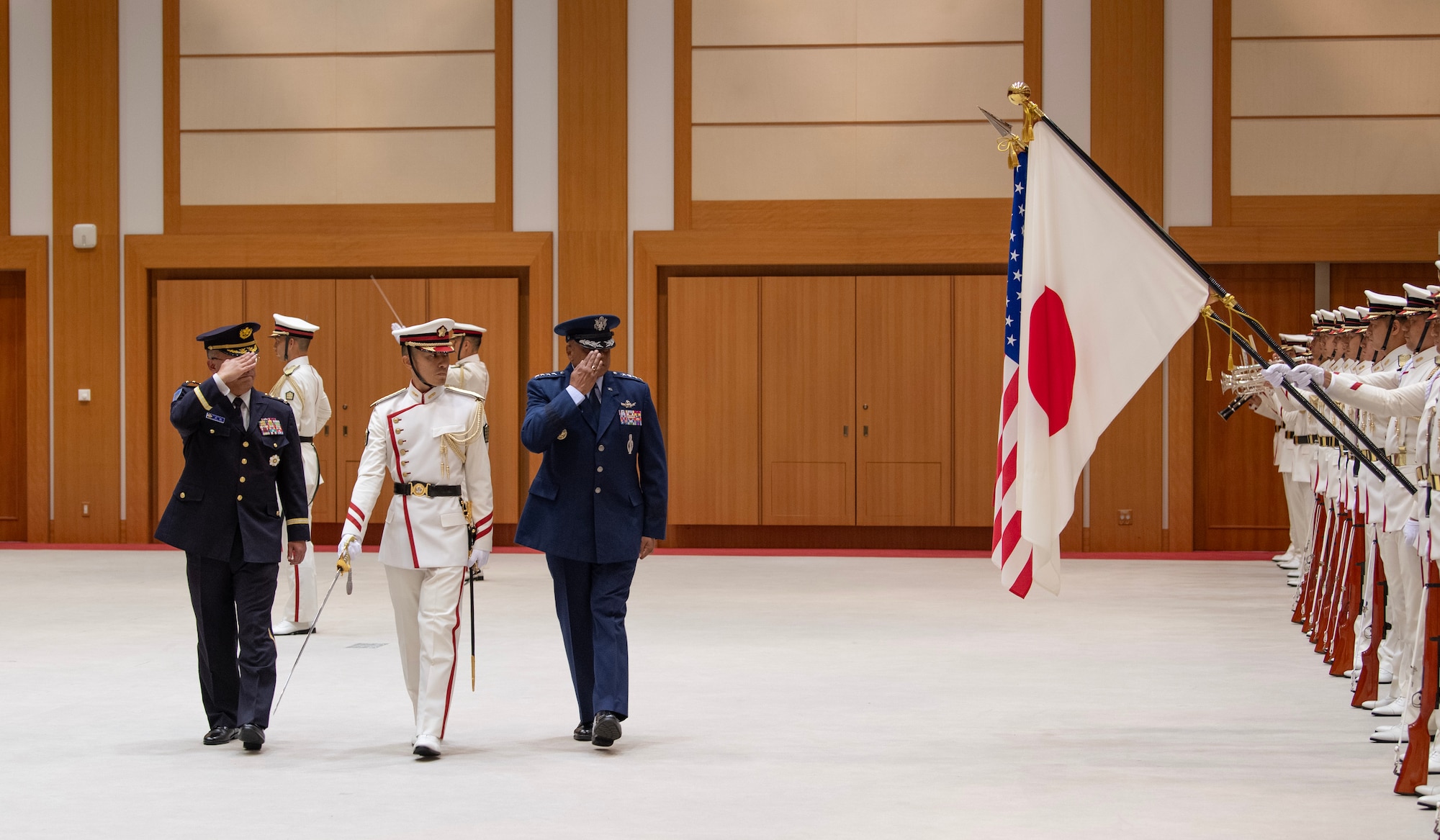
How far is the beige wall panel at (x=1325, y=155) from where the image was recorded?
1316 cm

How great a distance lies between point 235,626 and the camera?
5738mm

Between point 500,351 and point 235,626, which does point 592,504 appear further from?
point 500,351

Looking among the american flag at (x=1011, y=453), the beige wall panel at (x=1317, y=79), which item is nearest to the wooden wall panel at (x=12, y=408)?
the american flag at (x=1011, y=453)

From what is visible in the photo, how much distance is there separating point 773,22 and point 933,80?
1.62 metres

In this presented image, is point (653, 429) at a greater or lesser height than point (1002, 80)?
lesser

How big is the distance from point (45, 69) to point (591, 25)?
5.35 meters

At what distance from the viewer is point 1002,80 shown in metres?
13.4

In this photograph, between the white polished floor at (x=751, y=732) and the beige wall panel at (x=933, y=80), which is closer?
the white polished floor at (x=751, y=732)

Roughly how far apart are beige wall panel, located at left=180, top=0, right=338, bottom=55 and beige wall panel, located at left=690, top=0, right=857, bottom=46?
3618mm

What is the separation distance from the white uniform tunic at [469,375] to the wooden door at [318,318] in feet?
9.83

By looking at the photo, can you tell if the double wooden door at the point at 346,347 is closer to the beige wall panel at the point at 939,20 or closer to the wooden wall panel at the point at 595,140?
the wooden wall panel at the point at 595,140

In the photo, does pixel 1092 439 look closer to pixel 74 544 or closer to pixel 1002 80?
pixel 1002 80

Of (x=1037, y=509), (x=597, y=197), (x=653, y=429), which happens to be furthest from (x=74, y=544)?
(x=1037, y=509)

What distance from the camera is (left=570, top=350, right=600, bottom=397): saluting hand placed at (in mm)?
5656
